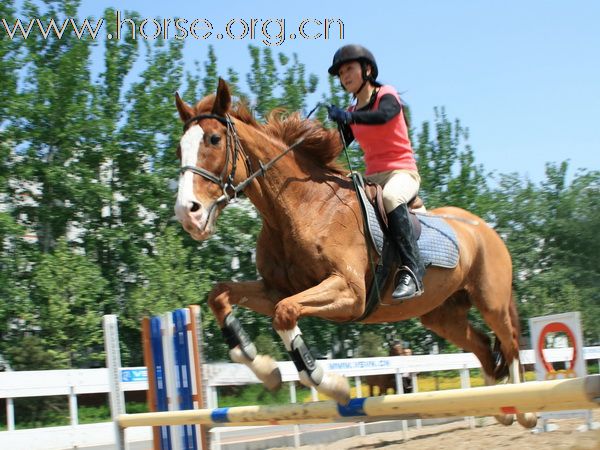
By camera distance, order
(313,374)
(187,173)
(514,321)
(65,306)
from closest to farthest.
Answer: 1. (313,374)
2. (187,173)
3. (514,321)
4. (65,306)

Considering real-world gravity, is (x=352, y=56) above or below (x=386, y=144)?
above

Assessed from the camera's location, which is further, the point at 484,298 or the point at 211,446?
the point at 484,298

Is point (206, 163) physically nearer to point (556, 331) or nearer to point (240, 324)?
point (240, 324)

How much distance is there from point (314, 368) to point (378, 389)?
338 inches

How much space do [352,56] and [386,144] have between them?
2.31 ft

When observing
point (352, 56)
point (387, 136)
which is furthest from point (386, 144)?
point (352, 56)

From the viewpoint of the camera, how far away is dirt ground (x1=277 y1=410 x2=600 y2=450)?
894cm

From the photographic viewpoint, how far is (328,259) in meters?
4.86

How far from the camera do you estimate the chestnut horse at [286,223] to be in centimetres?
450

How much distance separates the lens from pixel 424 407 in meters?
3.71

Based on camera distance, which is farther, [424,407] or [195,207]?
[195,207]

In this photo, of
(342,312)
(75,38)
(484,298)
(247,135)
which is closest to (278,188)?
(247,135)

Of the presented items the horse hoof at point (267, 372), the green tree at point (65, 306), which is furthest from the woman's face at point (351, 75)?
the green tree at point (65, 306)

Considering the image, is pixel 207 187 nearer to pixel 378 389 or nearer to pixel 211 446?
pixel 211 446
